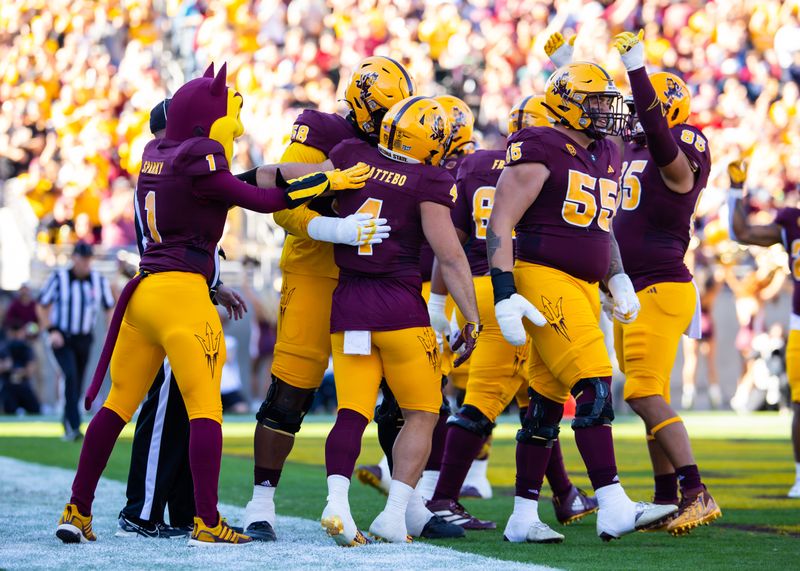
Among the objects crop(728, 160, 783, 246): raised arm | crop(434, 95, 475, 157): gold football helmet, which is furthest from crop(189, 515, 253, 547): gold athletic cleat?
crop(728, 160, 783, 246): raised arm

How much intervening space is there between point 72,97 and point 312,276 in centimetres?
1377

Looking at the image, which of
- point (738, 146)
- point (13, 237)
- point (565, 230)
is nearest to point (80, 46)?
point (13, 237)

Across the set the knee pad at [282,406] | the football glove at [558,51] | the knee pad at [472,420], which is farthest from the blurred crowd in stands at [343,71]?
the knee pad at [282,406]

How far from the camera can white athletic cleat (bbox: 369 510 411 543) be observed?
4.98 metres

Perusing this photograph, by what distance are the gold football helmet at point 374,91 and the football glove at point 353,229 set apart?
→ 1.86 ft

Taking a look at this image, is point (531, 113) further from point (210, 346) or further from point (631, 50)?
point (210, 346)

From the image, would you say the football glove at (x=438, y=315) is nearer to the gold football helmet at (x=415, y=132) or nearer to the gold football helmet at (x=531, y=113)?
the gold football helmet at (x=531, y=113)

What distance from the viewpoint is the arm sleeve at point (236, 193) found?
16.3 ft

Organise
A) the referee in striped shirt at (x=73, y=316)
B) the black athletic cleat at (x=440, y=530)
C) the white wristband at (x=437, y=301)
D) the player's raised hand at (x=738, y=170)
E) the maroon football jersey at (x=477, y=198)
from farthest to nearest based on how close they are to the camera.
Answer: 1. the referee in striped shirt at (x=73, y=316)
2. the player's raised hand at (x=738, y=170)
3. the maroon football jersey at (x=477, y=198)
4. the white wristband at (x=437, y=301)
5. the black athletic cleat at (x=440, y=530)

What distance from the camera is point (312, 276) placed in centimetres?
553

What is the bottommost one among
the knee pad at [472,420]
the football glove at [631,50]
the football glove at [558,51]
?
the knee pad at [472,420]

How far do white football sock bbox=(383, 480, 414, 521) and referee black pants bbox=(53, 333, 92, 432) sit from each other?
693cm

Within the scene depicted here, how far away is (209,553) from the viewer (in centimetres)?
465

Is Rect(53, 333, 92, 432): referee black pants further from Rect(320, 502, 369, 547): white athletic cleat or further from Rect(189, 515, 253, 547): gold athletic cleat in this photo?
Rect(320, 502, 369, 547): white athletic cleat
